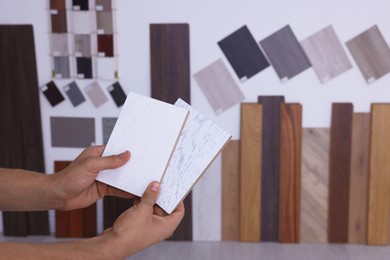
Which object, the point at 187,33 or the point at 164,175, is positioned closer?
the point at 164,175

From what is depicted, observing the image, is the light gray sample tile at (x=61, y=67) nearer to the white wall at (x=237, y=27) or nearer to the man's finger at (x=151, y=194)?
the white wall at (x=237, y=27)

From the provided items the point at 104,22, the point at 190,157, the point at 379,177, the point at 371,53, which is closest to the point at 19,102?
the point at 104,22

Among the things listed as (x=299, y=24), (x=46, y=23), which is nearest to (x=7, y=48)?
(x=46, y=23)

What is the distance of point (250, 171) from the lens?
3020mm

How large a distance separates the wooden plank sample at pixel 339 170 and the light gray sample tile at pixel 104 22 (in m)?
1.44

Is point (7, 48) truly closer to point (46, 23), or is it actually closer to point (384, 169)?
point (46, 23)

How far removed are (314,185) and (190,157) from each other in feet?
5.64

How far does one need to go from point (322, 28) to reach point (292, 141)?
0.70 meters

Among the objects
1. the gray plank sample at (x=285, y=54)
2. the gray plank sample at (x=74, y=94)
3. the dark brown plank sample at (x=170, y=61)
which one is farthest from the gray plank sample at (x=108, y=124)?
the gray plank sample at (x=285, y=54)

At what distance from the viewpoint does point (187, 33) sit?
2896mm

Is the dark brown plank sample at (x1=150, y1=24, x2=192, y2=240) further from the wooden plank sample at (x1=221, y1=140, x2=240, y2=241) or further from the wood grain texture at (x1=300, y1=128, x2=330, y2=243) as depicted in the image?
the wood grain texture at (x1=300, y1=128, x2=330, y2=243)

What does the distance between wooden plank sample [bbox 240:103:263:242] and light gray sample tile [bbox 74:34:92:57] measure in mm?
1021

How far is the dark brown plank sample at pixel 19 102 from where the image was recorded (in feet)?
9.77

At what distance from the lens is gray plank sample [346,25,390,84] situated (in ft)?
9.36
